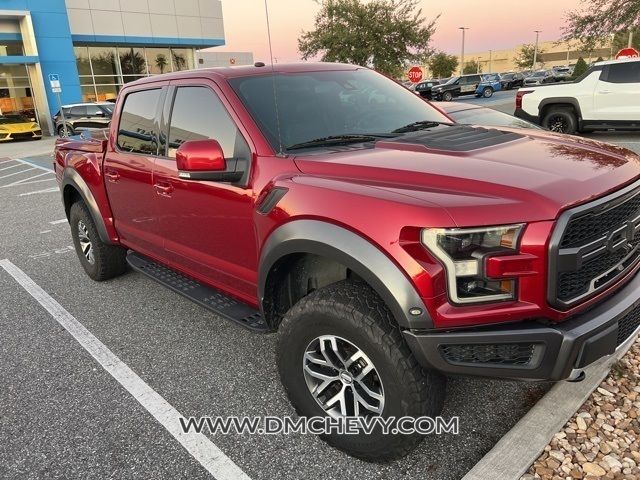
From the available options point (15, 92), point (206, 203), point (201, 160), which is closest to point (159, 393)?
point (206, 203)

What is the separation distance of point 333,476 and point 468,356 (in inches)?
34.6

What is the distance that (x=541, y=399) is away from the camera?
2707 millimetres

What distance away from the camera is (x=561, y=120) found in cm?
1190

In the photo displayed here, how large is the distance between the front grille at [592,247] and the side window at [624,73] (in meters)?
10.3

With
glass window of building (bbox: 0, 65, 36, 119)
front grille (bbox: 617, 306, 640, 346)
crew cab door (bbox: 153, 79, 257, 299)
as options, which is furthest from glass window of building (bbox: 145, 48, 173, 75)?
front grille (bbox: 617, 306, 640, 346)

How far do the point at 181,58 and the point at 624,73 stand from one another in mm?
29430

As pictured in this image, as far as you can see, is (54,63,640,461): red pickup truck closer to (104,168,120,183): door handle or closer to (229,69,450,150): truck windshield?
(229,69,450,150): truck windshield

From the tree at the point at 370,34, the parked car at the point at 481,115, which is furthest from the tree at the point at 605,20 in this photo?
the parked car at the point at 481,115

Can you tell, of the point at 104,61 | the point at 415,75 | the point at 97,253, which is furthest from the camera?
the point at 104,61

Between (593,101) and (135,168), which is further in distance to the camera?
(593,101)

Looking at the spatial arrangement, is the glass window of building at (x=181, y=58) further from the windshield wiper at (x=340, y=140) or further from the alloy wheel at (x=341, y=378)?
the alloy wheel at (x=341, y=378)

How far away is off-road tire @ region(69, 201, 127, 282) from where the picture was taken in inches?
188

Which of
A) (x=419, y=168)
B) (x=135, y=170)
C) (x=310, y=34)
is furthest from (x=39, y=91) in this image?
(x=419, y=168)

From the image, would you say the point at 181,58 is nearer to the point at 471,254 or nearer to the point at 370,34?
the point at 370,34
